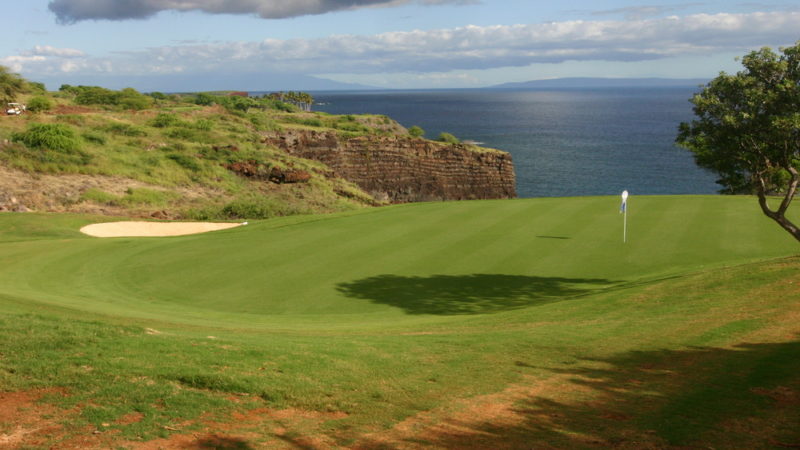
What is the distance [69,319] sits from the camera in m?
11.1

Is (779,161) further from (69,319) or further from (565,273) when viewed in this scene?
(69,319)

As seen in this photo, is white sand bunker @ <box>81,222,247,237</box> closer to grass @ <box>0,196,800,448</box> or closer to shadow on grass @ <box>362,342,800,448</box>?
grass @ <box>0,196,800,448</box>

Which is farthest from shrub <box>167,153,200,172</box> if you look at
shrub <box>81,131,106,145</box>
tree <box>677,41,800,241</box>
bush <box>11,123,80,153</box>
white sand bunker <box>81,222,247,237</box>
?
tree <box>677,41,800,241</box>

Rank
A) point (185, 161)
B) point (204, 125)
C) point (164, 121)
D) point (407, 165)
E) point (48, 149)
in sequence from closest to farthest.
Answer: point (48, 149)
point (185, 161)
point (164, 121)
point (204, 125)
point (407, 165)

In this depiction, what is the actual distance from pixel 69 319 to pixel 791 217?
977 inches

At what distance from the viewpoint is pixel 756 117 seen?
15.5m

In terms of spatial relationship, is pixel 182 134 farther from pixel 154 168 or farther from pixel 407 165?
pixel 407 165

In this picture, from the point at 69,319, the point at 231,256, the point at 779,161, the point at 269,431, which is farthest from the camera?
the point at 231,256

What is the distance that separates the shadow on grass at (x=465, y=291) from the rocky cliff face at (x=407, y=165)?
54144 mm

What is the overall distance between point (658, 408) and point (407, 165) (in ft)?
231

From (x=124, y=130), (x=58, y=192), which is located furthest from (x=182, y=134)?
(x=58, y=192)

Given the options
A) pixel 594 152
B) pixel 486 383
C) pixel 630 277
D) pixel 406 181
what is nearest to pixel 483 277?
pixel 630 277

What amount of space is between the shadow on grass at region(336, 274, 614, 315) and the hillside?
78.1 feet

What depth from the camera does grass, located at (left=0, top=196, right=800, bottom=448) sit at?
765cm
